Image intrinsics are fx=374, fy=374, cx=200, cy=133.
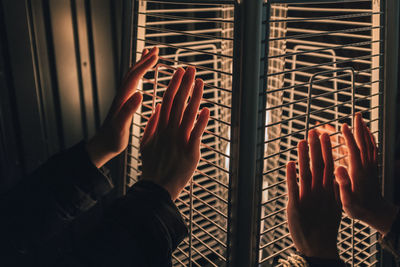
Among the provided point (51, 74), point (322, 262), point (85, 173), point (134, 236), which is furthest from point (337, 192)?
point (51, 74)

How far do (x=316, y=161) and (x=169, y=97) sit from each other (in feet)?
1.02

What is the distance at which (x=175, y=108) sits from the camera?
0.73 metres

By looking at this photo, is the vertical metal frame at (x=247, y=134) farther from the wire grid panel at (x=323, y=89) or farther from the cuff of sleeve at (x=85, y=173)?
the cuff of sleeve at (x=85, y=173)

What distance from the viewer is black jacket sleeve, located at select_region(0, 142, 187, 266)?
66 cm

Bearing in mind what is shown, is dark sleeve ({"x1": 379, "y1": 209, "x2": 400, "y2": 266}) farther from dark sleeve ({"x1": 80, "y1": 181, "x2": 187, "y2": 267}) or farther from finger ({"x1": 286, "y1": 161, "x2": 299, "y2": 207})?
dark sleeve ({"x1": 80, "y1": 181, "x2": 187, "y2": 267})

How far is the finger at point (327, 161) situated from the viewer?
721mm

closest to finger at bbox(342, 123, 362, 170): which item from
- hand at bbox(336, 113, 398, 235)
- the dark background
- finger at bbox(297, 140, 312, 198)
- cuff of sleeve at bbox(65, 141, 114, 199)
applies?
hand at bbox(336, 113, 398, 235)

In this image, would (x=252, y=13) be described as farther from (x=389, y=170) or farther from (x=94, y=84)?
(x=94, y=84)

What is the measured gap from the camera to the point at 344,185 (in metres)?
0.80

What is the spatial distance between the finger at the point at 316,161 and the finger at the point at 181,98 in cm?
25

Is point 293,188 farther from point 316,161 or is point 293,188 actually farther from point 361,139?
point 361,139

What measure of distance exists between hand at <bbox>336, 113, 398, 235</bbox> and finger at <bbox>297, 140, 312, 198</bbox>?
0.10 m

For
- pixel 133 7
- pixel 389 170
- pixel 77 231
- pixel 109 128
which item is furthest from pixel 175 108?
pixel 77 231

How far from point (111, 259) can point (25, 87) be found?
0.66 m
